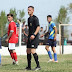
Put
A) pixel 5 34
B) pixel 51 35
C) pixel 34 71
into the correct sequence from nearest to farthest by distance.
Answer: pixel 34 71 → pixel 51 35 → pixel 5 34

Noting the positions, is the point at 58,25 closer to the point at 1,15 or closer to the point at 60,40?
the point at 60,40

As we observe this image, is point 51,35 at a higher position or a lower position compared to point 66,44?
higher

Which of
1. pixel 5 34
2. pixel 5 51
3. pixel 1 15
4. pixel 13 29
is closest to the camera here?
pixel 13 29

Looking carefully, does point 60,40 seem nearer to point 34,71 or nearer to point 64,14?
point 34,71

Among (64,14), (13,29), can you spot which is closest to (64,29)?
(13,29)

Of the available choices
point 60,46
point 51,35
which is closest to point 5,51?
point 60,46

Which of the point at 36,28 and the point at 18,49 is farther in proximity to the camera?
the point at 18,49

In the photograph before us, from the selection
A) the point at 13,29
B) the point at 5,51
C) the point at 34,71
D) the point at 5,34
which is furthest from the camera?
the point at 5,34

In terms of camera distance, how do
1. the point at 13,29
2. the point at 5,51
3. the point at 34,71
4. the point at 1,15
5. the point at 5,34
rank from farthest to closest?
the point at 1,15
the point at 5,34
the point at 5,51
the point at 13,29
the point at 34,71

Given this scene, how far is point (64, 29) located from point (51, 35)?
9.20m

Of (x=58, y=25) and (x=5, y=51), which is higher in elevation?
(x=58, y=25)

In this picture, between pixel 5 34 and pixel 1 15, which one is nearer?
pixel 5 34

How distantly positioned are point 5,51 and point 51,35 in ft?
23.5

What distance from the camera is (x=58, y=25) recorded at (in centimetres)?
2161
